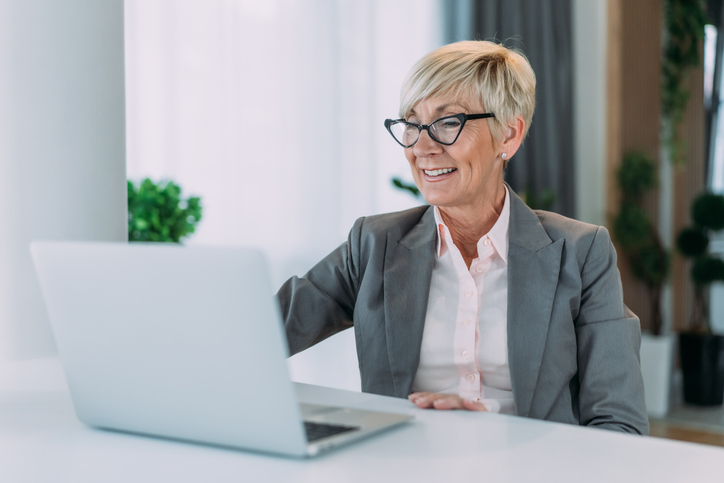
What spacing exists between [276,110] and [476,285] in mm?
1785

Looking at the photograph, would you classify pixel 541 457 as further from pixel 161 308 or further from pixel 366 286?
pixel 366 286

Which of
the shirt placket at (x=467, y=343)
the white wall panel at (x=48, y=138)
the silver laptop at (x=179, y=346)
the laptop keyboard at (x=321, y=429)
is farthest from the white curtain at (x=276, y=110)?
the laptop keyboard at (x=321, y=429)

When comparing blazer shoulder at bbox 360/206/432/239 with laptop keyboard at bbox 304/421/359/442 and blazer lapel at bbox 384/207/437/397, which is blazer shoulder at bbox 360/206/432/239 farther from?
laptop keyboard at bbox 304/421/359/442

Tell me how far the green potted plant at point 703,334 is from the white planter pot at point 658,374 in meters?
0.26

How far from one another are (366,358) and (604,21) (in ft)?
13.6

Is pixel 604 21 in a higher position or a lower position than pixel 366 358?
higher

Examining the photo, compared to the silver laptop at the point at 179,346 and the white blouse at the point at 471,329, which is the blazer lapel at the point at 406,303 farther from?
the silver laptop at the point at 179,346

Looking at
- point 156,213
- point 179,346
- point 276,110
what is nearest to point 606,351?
point 179,346

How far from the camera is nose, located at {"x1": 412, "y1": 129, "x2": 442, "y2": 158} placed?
60.1 inches

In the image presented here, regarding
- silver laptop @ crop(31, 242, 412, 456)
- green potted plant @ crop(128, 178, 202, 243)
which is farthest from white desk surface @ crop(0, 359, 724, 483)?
green potted plant @ crop(128, 178, 202, 243)

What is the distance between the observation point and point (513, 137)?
63.2 inches

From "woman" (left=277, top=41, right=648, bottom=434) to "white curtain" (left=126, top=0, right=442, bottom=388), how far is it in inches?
53.1

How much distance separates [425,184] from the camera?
5.08 ft

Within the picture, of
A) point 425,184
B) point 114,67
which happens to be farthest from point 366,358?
point 114,67
